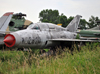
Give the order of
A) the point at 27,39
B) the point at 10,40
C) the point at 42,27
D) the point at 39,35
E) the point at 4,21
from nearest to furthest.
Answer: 1. the point at 10,40
2. the point at 27,39
3. the point at 39,35
4. the point at 42,27
5. the point at 4,21

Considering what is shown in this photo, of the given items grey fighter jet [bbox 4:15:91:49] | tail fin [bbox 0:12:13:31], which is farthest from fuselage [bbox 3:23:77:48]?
tail fin [bbox 0:12:13:31]

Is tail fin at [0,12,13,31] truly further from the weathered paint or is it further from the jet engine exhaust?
the jet engine exhaust

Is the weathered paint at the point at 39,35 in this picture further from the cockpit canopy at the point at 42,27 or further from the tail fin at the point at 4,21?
the tail fin at the point at 4,21

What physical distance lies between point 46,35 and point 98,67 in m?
3.79

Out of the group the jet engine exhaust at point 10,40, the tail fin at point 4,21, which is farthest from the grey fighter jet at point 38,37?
the tail fin at point 4,21

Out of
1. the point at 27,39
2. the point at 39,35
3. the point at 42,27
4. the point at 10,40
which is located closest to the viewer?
the point at 10,40

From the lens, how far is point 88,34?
11656mm

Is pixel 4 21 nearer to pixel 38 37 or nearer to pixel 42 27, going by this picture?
pixel 42 27

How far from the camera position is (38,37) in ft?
22.9

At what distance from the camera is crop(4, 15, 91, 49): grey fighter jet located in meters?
5.72

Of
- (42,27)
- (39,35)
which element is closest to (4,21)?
(42,27)

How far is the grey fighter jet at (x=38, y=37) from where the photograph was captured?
5718 mm

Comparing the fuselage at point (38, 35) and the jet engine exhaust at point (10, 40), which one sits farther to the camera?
the fuselage at point (38, 35)

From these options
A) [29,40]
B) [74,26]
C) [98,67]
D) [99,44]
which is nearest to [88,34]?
[74,26]
